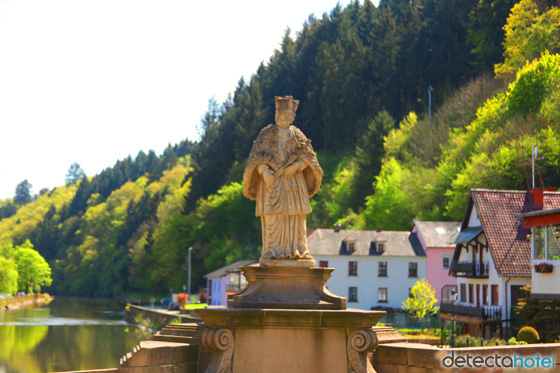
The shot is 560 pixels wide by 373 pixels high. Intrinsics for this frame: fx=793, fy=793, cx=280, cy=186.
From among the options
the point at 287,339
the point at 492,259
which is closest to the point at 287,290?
the point at 287,339

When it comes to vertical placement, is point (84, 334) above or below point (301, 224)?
below

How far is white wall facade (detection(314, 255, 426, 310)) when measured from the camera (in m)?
71.2

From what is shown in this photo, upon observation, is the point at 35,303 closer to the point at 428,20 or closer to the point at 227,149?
the point at 227,149

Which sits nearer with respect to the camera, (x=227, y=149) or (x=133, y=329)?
(x=133, y=329)

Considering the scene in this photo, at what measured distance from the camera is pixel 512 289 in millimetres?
47219

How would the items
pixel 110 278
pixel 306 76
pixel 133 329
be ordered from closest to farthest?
pixel 133 329, pixel 306 76, pixel 110 278

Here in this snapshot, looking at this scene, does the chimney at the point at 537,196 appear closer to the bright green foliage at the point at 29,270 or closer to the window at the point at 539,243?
the window at the point at 539,243

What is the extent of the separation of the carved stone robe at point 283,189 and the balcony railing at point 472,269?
37.5 meters

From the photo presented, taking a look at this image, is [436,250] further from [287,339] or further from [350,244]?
[287,339]

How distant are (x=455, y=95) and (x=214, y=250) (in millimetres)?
41528

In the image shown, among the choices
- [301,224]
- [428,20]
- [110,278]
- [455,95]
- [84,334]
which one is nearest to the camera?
[301,224]

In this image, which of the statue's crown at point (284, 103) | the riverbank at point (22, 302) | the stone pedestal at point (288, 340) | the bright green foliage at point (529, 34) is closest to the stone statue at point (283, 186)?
the statue's crown at point (284, 103)

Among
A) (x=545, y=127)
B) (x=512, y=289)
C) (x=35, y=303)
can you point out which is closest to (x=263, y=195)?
(x=512, y=289)

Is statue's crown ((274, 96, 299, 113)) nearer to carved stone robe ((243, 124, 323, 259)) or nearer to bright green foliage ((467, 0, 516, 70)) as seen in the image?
carved stone robe ((243, 124, 323, 259))
